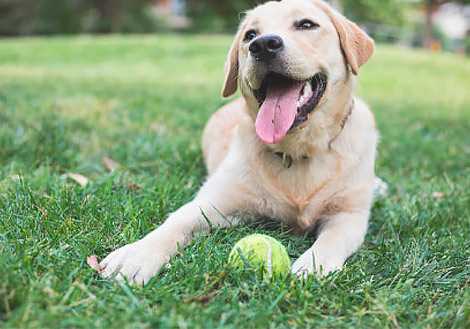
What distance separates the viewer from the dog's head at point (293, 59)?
2869 millimetres

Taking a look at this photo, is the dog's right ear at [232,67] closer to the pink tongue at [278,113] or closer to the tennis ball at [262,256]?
the pink tongue at [278,113]

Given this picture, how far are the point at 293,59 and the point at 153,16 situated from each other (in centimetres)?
2788

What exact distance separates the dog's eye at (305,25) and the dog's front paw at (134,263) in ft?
4.97

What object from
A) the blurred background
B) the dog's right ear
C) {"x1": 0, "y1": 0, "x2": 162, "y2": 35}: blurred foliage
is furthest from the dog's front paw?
{"x1": 0, "y1": 0, "x2": 162, "y2": 35}: blurred foliage

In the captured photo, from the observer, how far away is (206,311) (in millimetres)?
1948

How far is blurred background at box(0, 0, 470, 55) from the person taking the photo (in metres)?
26.5

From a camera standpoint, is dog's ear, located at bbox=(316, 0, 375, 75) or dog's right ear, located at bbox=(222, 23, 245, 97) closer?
dog's ear, located at bbox=(316, 0, 375, 75)

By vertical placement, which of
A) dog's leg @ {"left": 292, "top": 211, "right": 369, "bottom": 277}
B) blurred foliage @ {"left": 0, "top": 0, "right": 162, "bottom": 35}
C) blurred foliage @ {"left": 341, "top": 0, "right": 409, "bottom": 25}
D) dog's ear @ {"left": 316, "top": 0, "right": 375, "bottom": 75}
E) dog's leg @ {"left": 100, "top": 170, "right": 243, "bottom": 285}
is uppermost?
dog's ear @ {"left": 316, "top": 0, "right": 375, "bottom": 75}

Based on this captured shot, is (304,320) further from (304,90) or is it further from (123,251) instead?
(304,90)

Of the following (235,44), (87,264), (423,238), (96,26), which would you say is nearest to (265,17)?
(235,44)

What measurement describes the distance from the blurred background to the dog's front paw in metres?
20.8

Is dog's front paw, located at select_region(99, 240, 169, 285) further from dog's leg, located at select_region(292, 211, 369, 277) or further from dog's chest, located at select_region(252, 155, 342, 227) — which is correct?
dog's chest, located at select_region(252, 155, 342, 227)

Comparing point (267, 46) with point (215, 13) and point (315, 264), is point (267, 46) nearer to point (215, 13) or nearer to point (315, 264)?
point (315, 264)

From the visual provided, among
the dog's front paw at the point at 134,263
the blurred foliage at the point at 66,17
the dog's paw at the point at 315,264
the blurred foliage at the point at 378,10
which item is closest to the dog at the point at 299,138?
the dog's paw at the point at 315,264
